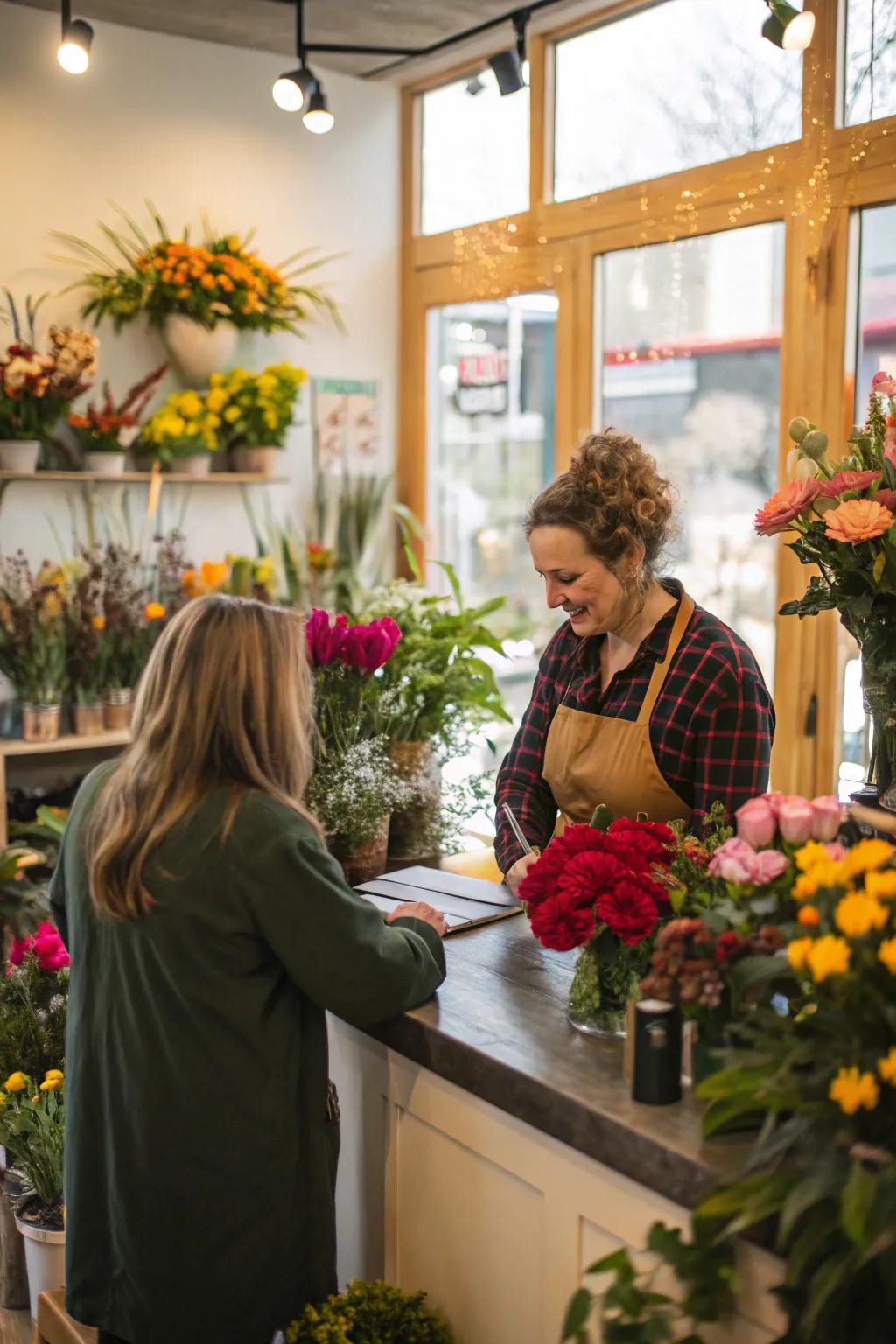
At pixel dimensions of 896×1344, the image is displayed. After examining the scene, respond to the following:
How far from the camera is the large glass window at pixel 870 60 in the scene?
3094 millimetres

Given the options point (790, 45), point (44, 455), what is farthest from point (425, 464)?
point (790, 45)

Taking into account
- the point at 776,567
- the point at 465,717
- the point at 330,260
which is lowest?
the point at 465,717

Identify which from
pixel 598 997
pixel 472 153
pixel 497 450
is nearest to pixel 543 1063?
pixel 598 997

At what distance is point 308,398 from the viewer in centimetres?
457

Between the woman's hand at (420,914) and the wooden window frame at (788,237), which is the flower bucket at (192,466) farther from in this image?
the woman's hand at (420,914)

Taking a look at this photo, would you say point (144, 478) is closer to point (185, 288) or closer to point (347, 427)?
point (185, 288)

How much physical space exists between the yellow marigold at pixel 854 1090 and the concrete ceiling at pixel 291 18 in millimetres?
3525

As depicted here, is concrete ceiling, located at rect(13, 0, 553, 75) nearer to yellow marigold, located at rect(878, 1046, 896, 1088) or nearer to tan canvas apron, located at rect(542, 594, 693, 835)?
tan canvas apron, located at rect(542, 594, 693, 835)

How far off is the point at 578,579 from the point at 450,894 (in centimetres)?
59

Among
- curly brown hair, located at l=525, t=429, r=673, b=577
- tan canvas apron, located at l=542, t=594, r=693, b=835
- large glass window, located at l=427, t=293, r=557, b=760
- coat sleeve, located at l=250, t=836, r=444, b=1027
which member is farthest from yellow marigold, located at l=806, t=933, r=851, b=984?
large glass window, located at l=427, t=293, r=557, b=760

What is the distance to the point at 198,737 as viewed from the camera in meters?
1.65

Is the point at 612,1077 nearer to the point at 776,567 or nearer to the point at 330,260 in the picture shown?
the point at 776,567

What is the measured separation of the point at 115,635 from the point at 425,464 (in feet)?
4.76

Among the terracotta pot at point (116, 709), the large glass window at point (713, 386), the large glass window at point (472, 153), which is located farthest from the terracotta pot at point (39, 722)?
the large glass window at point (472, 153)
